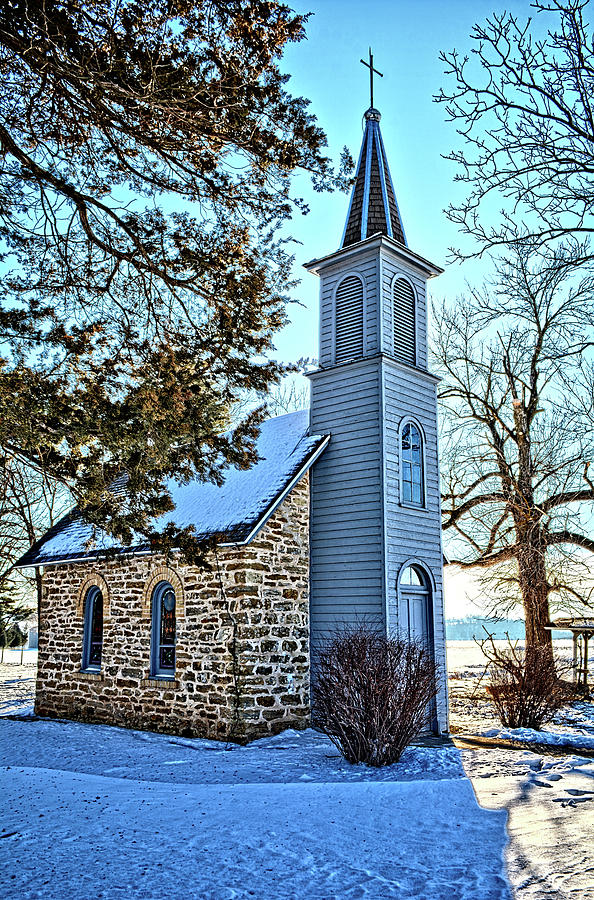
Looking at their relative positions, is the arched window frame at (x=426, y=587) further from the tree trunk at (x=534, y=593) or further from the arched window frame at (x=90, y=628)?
the arched window frame at (x=90, y=628)

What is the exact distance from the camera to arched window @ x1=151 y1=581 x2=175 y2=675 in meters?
13.5

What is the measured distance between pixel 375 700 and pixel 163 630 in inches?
239

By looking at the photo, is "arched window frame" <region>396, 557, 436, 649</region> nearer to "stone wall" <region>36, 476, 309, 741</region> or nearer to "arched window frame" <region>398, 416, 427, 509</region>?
"arched window frame" <region>398, 416, 427, 509</region>

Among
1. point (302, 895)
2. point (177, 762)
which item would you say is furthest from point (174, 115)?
point (177, 762)

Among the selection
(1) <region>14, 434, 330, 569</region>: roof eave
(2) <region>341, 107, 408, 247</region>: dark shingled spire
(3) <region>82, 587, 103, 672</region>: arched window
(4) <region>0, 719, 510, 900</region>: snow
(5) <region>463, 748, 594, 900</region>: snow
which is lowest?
(4) <region>0, 719, 510, 900</region>: snow

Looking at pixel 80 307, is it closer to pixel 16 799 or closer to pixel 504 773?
pixel 16 799

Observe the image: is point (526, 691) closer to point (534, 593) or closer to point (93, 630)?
point (534, 593)

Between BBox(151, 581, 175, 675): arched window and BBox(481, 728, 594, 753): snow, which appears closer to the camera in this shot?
BBox(481, 728, 594, 753): snow

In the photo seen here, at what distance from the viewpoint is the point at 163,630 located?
13.7 metres

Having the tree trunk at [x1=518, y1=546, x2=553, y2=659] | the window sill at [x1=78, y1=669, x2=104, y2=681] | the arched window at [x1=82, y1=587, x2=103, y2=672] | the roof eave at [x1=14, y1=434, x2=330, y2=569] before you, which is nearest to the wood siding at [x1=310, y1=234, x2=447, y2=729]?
the roof eave at [x1=14, y1=434, x2=330, y2=569]

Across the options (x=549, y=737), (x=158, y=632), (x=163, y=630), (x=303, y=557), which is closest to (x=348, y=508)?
(x=303, y=557)

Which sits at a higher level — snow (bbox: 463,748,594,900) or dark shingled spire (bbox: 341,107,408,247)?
dark shingled spire (bbox: 341,107,408,247)

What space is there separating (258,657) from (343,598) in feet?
6.67

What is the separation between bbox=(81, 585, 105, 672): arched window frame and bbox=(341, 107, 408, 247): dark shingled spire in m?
9.61
